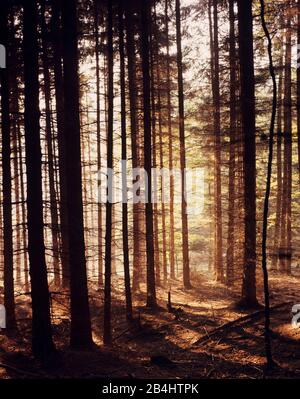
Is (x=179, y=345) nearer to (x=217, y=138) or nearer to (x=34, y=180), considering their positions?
(x=34, y=180)

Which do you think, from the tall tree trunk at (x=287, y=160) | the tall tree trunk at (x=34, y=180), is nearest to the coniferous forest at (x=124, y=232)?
the tall tree trunk at (x=34, y=180)

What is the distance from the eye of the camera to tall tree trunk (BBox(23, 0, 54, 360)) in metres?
8.42

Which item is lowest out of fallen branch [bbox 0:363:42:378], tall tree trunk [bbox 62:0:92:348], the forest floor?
the forest floor

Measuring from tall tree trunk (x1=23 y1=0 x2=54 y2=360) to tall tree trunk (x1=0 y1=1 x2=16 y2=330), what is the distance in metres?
2.60

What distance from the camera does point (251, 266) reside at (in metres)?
12.5

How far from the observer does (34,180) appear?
27.8 feet

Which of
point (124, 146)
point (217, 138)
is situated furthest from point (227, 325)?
point (217, 138)

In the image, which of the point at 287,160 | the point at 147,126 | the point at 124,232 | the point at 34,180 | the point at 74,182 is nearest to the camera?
the point at 34,180

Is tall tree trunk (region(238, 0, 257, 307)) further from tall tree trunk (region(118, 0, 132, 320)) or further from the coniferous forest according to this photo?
tall tree trunk (region(118, 0, 132, 320))

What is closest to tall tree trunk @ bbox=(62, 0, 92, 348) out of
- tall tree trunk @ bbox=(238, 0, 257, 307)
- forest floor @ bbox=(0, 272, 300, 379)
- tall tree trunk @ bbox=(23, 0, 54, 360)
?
forest floor @ bbox=(0, 272, 300, 379)

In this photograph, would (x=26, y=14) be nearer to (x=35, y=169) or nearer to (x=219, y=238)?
(x=35, y=169)

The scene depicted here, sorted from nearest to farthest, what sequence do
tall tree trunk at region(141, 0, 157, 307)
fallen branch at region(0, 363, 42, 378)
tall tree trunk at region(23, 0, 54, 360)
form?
fallen branch at region(0, 363, 42, 378) → tall tree trunk at region(23, 0, 54, 360) → tall tree trunk at region(141, 0, 157, 307)

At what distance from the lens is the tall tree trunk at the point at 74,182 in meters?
9.55

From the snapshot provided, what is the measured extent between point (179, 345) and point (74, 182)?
5.58 m
